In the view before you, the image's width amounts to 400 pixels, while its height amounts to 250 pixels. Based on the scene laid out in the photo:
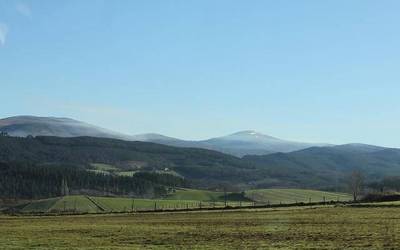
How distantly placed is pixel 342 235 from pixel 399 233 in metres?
4.46

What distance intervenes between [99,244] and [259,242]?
12.6 m

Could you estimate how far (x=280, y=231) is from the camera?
54.9 metres

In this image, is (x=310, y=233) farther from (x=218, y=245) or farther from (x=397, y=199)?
(x=397, y=199)

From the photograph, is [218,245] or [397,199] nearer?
[218,245]

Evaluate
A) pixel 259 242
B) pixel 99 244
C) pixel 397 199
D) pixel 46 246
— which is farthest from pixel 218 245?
pixel 397 199

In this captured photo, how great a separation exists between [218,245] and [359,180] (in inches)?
6232

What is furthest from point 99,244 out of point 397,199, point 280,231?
point 397,199

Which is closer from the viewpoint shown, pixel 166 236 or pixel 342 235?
pixel 342 235

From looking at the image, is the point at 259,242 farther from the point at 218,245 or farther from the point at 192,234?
the point at 192,234

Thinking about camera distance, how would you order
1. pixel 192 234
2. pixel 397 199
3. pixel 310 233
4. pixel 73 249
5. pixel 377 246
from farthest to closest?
1. pixel 397 199
2. pixel 192 234
3. pixel 310 233
4. pixel 73 249
5. pixel 377 246

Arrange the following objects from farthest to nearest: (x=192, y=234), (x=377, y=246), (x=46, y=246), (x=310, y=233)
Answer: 1. (x=192, y=234)
2. (x=310, y=233)
3. (x=46, y=246)
4. (x=377, y=246)

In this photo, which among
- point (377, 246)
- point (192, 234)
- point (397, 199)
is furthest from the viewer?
point (397, 199)

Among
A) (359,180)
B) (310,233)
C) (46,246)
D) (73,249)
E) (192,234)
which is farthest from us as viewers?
(359,180)

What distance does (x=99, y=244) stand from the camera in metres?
46.8
